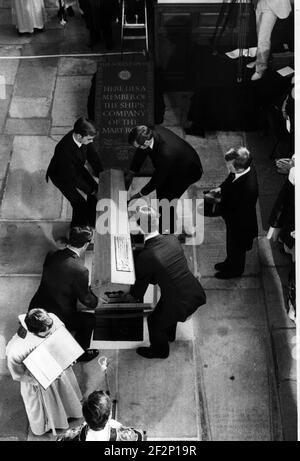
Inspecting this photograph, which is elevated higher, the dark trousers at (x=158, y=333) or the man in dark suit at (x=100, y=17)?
the man in dark suit at (x=100, y=17)

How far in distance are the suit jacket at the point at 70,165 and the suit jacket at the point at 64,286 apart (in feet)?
4.50

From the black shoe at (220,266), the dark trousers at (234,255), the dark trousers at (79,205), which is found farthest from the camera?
the black shoe at (220,266)

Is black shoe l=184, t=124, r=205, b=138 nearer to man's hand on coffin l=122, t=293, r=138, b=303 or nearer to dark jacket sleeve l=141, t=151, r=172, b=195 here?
dark jacket sleeve l=141, t=151, r=172, b=195

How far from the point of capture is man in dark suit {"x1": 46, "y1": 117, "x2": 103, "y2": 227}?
632cm

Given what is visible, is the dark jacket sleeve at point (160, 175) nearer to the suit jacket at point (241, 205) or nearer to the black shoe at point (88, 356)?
the suit jacket at point (241, 205)

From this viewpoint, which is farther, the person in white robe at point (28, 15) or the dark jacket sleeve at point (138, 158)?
the person in white robe at point (28, 15)

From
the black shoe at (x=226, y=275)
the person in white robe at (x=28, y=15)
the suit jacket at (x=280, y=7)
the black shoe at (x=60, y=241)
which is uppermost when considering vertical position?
the suit jacket at (x=280, y=7)

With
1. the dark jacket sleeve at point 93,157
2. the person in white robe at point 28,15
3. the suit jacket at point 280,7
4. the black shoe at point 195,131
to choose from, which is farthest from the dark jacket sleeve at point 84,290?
the person in white robe at point 28,15

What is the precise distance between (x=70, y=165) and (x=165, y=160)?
1020mm

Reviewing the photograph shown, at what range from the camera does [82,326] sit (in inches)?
230

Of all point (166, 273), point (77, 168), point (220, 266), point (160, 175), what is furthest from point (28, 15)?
point (166, 273)

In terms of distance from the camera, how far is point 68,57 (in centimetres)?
983

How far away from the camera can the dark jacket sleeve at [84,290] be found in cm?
530
